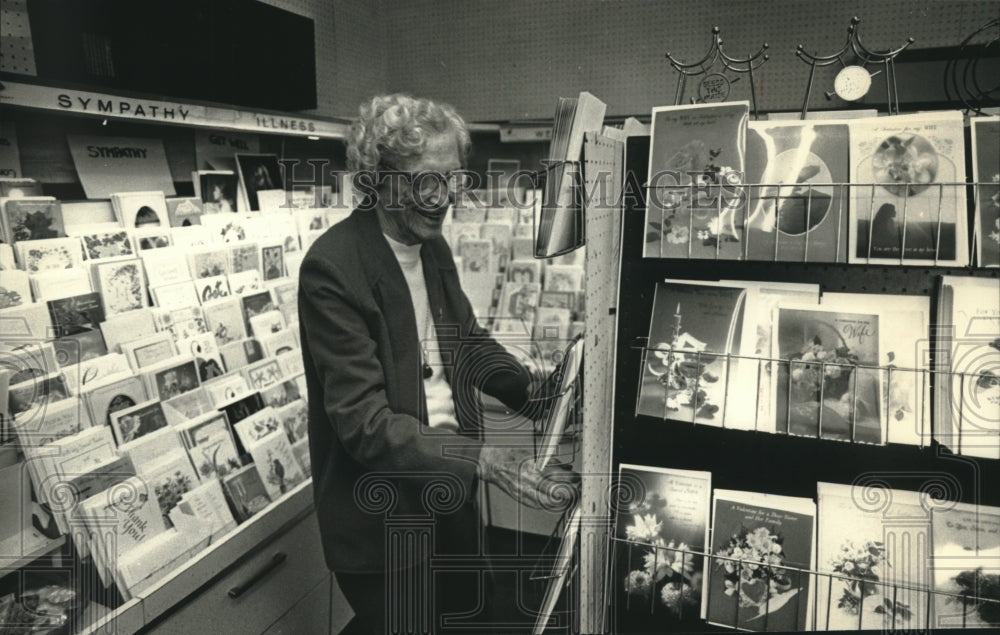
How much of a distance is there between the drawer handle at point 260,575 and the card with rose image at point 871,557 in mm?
1612

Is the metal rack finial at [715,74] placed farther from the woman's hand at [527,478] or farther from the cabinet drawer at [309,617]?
the cabinet drawer at [309,617]

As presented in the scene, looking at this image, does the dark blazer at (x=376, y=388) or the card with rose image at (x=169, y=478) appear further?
the card with rose image at (x=169, y=478)

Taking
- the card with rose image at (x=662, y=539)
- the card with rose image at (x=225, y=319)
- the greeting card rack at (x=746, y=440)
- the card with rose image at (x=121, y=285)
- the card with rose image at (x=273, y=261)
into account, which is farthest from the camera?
the card with rose image at (x=273, y=261)

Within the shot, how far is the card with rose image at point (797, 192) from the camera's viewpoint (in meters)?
1.33

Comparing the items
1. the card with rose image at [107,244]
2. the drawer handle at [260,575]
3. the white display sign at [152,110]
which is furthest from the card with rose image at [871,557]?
the card with rose image at [107,244]

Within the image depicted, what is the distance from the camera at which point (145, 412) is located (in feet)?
5.83

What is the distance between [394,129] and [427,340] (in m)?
0.60

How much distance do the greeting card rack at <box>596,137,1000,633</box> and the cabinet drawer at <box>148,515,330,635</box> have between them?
1.14 m

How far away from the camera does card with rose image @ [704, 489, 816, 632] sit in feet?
4.61

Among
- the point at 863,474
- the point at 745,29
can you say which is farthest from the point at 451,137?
the point at 745,29

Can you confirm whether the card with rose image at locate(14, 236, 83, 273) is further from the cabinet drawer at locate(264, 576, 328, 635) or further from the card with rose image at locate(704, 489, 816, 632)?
the card with rose image at locate(704, 489, 816, 632)

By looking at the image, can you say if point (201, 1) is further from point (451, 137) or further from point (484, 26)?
point (484, 26)

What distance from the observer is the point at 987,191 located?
125cm

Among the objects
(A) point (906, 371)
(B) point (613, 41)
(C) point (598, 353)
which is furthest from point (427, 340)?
(B) point (613, 41)
